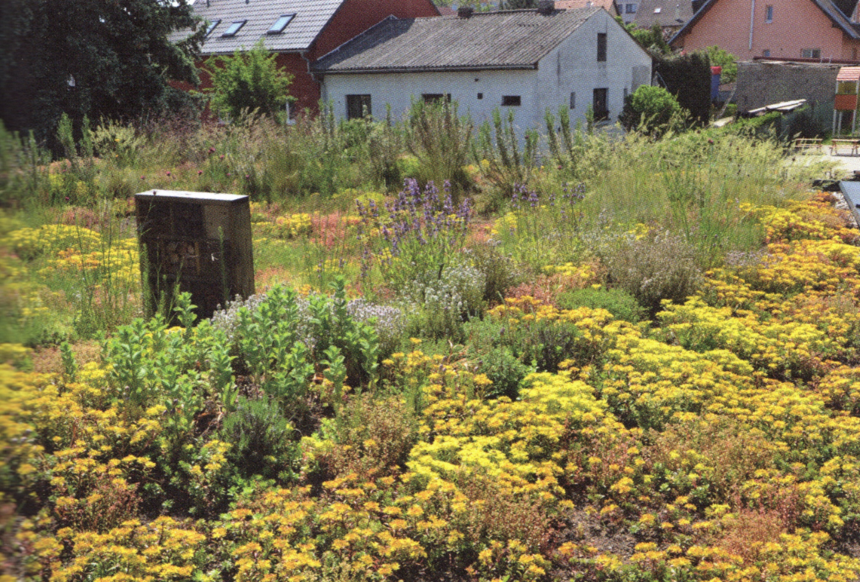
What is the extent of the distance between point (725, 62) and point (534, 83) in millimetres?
23661

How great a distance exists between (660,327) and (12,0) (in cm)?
579

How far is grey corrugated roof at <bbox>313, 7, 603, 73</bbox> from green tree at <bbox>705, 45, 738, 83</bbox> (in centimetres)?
1883

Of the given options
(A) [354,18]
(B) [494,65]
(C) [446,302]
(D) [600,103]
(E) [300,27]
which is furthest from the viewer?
(A) [354,18]

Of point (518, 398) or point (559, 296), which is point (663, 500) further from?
point (559, 296)

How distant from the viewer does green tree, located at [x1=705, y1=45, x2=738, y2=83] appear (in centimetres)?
4181

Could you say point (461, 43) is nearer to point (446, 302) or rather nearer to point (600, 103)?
point (600, 103)

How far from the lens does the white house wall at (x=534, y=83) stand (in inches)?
962

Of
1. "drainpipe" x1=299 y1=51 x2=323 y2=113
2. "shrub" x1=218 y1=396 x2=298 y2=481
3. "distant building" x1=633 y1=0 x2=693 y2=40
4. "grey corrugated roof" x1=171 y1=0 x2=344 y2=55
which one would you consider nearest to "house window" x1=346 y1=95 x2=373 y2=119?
"drainpipe" x1=299 y1=51 x2=323 y2=113

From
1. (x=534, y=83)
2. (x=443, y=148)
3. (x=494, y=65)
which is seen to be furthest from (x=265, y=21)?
(x=443, y=148)

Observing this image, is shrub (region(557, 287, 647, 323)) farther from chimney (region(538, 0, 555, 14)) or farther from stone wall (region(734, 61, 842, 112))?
stone wall (region(734, 61, 842, 112))

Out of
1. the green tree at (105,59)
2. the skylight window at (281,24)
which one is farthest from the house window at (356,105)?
the green tree at (105,59)

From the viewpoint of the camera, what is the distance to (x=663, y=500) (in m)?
4.36

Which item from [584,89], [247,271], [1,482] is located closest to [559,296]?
[247,271]

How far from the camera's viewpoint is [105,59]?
1975cm
